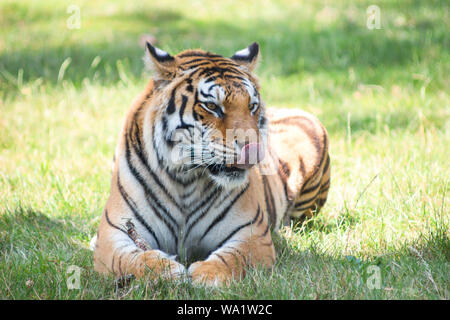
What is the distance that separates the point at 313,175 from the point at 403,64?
4.01 m

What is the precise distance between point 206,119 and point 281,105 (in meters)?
3.61

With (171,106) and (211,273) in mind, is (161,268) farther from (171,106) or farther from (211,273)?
(171,106)

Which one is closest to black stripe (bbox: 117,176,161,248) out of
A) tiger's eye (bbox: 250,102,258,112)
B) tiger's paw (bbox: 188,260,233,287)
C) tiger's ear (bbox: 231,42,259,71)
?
tiger's paw (bbox: 188,260,233,287)

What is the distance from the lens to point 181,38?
846 centimetres

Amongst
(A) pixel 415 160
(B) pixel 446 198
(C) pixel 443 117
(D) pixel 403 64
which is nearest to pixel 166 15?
(D) pixel 403 64

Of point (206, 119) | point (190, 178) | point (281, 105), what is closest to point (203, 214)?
point (190, 178)

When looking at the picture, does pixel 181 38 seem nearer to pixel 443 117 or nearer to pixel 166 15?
pixel 166 15

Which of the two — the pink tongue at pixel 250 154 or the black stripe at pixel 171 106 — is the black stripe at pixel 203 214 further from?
the black stripe at pixel 171 106

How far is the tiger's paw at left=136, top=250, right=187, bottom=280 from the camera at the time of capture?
9.00ft

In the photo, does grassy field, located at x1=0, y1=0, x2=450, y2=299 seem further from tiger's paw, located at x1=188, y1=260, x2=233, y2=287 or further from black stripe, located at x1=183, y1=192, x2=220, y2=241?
black stripe, located at x1=183, y1=192, x2=220, y2=241

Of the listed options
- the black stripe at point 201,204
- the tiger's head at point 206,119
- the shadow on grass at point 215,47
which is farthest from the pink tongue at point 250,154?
the shadow on grass at point 215,47

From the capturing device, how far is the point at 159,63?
3.08 metres
